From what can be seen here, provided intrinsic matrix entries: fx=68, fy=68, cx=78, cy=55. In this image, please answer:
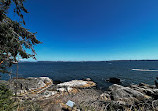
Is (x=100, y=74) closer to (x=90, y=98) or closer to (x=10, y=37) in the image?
(x=90, y=98)

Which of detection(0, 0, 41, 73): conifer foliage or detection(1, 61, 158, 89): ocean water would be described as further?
detection(1, 61, 158, 89): ocean water

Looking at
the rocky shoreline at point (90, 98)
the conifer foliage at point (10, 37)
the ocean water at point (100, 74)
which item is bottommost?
the ocean water at point (100, 74)

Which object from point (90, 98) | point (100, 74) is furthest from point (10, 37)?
point (100, 74)

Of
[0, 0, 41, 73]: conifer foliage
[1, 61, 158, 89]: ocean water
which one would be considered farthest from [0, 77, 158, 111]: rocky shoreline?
[1, 61, 158, 89]: ocean water

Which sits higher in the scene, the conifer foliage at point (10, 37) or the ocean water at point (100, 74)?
the conifer foliage at point (10, 37)

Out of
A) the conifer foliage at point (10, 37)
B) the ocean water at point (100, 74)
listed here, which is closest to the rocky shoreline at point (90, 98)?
the conifer foliage at point (10, 37)

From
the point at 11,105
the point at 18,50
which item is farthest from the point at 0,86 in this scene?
the point at 18,50

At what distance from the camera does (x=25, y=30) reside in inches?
141

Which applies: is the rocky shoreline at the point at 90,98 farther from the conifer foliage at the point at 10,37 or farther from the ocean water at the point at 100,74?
the ocean water at the point at 100,74

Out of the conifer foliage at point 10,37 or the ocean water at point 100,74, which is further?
the ocean water at point 100,74

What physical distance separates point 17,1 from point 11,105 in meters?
4.60

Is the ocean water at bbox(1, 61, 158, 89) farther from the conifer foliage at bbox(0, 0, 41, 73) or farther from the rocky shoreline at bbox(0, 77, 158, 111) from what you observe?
the rocky shoreline at bbox(0, 77, 158, 111)

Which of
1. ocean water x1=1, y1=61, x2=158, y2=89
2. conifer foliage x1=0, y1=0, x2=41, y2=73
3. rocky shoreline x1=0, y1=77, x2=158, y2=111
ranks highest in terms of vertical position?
conifer foliage x1=0, y1=0, x2=41, y2=73

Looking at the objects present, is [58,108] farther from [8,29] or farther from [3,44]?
[8,29]
